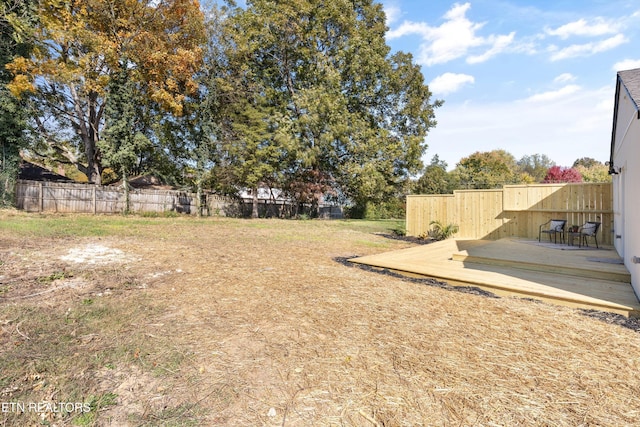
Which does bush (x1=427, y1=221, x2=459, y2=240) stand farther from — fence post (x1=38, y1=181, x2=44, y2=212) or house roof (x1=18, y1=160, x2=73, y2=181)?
house roof (x1=18, y1=160, x2=73, y2=181)

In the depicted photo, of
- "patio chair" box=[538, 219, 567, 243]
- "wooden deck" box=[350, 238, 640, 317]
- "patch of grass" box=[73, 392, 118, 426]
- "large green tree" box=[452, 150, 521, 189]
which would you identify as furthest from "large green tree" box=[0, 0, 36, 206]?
"large green tree" box=[452, 150, 521, 189]

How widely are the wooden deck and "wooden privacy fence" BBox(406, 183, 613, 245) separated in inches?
68.1

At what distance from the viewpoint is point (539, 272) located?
4.96 meters

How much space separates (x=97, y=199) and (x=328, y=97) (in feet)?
45.9

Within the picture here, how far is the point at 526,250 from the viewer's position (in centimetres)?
653

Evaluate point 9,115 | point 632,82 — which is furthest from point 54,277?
point 9,115

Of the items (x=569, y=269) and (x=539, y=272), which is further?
(x=539, y=272)

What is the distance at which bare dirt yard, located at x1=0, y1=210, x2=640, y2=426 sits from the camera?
65.2 inches

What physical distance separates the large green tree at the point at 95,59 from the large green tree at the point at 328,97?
10.8 ft

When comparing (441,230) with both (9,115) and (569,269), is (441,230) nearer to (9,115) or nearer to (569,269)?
(569,269)

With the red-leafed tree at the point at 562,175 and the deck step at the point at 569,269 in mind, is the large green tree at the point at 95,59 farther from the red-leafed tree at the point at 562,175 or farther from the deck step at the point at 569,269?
the red-leafed tree at the point at 562,175

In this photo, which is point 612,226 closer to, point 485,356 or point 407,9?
point 485,356

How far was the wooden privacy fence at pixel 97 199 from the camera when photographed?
47.8 feet

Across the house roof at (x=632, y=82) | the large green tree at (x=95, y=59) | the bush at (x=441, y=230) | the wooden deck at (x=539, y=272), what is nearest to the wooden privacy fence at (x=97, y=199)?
the large green tree at (x=95, y=59)
